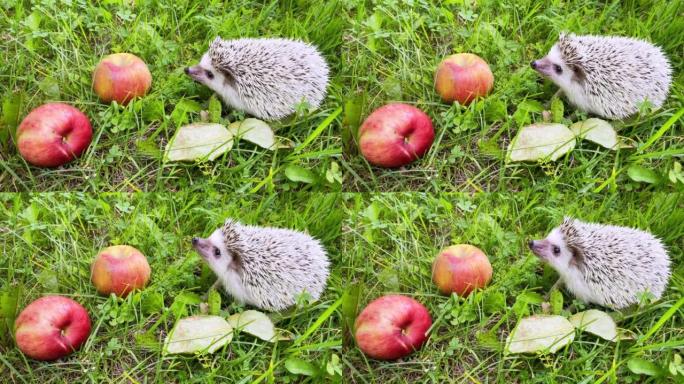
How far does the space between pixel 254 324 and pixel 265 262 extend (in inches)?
12.0

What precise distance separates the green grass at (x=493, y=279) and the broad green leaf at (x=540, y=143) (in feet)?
0.65

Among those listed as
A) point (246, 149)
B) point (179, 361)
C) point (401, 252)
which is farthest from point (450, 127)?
point (179, 361)

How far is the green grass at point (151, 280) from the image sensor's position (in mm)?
4191

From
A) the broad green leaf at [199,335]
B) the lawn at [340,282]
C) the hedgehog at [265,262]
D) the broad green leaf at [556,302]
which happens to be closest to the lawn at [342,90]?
the lawn at [340,282]

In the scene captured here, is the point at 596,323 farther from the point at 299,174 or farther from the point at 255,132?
the point at 255,132

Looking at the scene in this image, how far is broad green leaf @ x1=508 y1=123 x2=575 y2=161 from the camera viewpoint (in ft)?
14.4

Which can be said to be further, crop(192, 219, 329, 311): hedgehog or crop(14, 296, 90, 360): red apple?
crop(192, 219, 329, 311): hedgehog

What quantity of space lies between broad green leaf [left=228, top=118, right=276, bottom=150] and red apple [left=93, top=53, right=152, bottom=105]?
1.67 ft

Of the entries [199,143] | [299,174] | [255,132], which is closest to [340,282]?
[299,174]

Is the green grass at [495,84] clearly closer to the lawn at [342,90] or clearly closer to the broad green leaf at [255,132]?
the lawn at [342,90]

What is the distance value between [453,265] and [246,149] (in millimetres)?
1179

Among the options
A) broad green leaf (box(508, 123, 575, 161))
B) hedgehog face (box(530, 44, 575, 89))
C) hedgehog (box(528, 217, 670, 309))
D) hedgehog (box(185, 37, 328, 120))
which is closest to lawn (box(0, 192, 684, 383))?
hedgehog (box(528, 217, 670, 309))

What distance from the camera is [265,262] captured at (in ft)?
13.9

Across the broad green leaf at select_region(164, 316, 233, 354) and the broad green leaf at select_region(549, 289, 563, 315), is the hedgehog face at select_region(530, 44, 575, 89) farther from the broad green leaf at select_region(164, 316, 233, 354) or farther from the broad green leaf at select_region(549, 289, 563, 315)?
the broad green leaf at select_region(164, 316, 233, 354)
